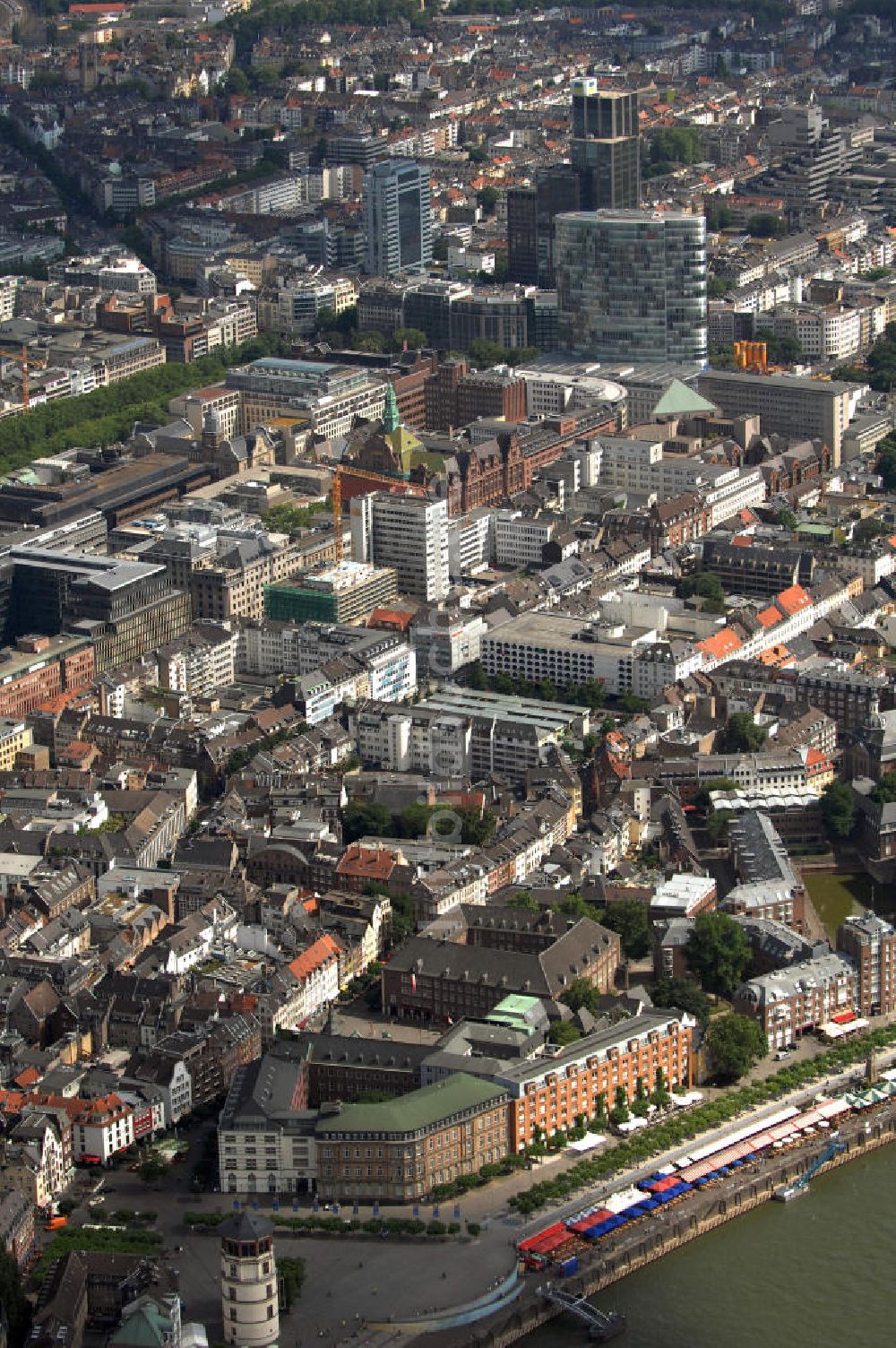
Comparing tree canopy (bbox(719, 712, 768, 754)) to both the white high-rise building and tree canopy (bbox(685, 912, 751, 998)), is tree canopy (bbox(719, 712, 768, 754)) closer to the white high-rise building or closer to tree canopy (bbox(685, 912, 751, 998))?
tree canopy (bbox(685, 912, 751, 998))

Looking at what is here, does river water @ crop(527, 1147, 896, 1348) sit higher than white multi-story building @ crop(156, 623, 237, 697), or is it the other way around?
white multi-story building @ crop(156, 623, 237, 697)

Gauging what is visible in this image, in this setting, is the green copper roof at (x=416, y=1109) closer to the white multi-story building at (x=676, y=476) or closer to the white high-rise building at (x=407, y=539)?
the white high-rise building at (x=407, y=539)

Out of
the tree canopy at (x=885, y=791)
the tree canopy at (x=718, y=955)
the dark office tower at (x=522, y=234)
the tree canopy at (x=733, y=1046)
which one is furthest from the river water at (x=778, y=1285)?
the dark office tower at (x=522, y=234)

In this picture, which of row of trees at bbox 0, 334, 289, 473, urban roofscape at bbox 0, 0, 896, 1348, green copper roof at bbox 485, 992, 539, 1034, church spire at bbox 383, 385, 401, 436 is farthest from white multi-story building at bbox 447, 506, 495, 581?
green copper roof at bbox 485, 992, 539, 1034

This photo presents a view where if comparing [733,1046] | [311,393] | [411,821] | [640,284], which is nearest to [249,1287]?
[733,1046]

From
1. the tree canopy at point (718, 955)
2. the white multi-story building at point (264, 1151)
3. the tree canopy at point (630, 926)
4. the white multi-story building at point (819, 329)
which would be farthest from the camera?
the white multi-story building at point (819, 329)

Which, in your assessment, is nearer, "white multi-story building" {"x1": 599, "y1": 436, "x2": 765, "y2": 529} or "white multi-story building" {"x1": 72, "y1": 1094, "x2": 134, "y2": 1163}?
"white multi-story building" {"x1": 72, "y1": 1094, "x2": 134, "y2": 1163}

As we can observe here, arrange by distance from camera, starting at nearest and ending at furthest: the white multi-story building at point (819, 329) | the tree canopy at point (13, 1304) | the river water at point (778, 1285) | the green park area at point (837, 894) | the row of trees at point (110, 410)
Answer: the tree canopy at point (13, 1304) → the river water at point (778, 1285) → the green park area at point (837, 894) → the row of trees at point (110, 410) → the white multi-story building at point (819, 329)
